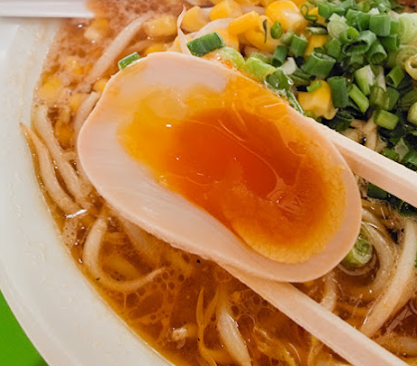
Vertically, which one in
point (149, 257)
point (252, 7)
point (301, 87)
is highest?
point (252, 7)

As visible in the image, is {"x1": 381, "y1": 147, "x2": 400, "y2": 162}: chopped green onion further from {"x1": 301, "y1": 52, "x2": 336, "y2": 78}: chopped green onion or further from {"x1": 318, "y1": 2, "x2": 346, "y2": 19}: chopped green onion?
{"x1": 318, "y1": 2, "x2": 346, "y2": 19}: chopped green onion

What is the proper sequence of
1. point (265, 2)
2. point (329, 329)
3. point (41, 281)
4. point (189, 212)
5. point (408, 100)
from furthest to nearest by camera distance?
point (265, 2), point (408, 100), point (41, 281), point (189, 212), point (329, 329)

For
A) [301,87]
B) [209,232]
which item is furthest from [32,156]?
[301,87]

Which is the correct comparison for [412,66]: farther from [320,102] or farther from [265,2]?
[265,2]

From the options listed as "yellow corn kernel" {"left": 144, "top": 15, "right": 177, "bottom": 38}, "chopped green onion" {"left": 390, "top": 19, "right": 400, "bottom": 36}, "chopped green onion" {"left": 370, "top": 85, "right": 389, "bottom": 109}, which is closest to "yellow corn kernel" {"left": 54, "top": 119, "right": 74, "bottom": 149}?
"yellow corn kernel" {"left": 144, "top": 15, "right": 177, "bottom": 38}

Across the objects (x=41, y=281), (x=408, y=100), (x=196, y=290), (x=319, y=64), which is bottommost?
(x=196, y=290)

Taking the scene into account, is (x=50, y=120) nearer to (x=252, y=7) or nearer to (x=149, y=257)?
(x=149, y=257)

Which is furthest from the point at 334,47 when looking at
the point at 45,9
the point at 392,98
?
the point at 45,9
